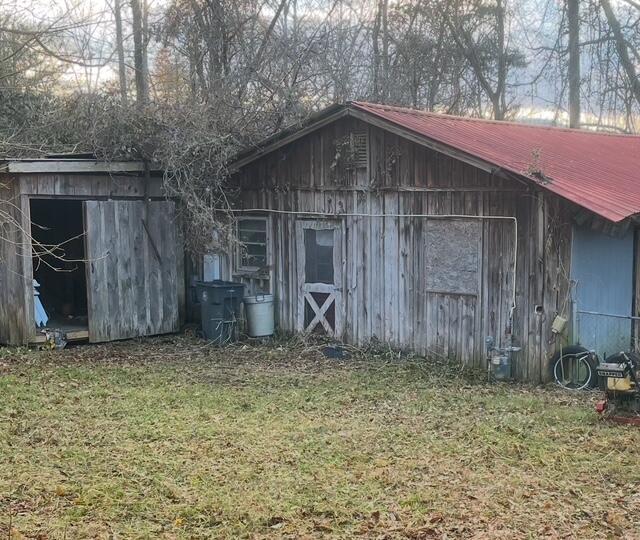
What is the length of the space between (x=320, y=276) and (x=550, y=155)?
4065mm

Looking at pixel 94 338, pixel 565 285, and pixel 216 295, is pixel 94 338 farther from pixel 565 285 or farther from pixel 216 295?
pixel 565 285

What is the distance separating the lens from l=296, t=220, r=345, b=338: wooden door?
1211 centimetres

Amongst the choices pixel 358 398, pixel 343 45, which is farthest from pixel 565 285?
pixel 343 45

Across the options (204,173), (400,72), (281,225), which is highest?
(400,72)

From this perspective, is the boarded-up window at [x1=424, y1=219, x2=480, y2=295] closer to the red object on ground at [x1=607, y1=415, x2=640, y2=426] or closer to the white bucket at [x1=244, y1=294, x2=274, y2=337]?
the white bucket at [x1=244, y1=294, x2=274, y2=337]

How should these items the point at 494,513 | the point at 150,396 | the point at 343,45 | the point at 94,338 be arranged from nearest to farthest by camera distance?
the point at 494,513
the point at 150,396
the point at 94,338
the point at 343,45

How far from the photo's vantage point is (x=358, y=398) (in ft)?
29.6

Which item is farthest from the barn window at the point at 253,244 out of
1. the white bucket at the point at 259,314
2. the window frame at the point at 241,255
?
the white bucket at the point at 259,314

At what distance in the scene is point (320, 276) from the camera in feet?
40.5

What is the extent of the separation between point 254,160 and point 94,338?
3786 millimetres

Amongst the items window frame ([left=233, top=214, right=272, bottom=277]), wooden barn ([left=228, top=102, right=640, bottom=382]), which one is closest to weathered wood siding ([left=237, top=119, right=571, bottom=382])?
wooden barn ([left=228, top=102, right=640, bottom=382])

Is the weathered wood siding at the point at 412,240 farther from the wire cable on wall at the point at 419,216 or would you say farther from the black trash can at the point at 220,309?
the black trash can at the point at 220,309

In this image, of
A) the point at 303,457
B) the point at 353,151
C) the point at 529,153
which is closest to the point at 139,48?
the point at 353,151

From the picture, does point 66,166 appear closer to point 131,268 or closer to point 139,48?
point 131,268
